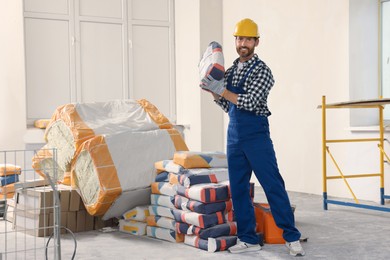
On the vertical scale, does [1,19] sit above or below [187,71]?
above

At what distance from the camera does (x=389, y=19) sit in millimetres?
6156

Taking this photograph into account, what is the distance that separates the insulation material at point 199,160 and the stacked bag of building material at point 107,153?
435 millimetres

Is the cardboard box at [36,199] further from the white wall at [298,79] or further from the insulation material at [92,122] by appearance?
the white wall at [298,79]

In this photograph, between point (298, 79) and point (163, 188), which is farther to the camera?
point (298, 79)

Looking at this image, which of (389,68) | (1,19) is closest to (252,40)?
(389,68)

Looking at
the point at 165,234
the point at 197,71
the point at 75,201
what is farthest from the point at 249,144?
the point at 197,71

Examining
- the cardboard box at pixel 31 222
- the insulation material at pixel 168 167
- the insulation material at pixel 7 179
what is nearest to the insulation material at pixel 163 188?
the insulation material at pixel 168 167

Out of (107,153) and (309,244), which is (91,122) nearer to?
(107,153)

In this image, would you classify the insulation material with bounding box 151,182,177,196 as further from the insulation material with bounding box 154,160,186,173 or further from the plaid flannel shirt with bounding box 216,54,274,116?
the plaid flannel shirt with bounding box 216,54,274,116

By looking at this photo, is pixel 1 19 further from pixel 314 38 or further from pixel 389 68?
pixel 389 68

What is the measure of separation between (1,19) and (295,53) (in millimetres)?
3373

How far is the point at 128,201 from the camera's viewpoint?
180 inches

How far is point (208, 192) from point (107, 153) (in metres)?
1.00

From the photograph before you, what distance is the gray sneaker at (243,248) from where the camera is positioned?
3.81m
